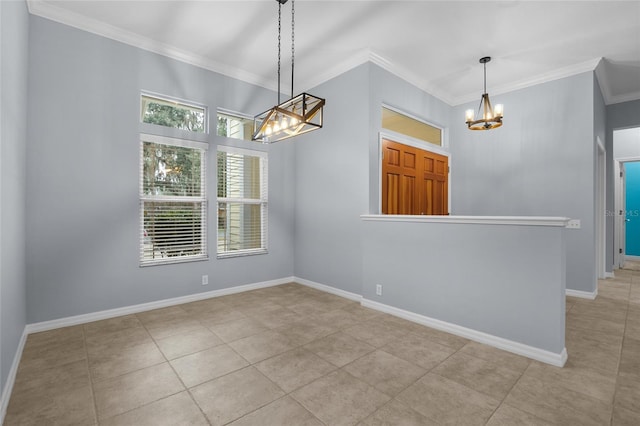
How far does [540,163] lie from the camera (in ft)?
14.9

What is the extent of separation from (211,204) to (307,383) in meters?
2.78

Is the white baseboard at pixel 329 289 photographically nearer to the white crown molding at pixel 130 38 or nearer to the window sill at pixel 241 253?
the window sill at pixel 241 253

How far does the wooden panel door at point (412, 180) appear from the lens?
13.7ft

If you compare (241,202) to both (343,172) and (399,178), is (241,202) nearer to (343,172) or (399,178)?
(343,172)

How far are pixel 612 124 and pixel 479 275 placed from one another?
4.96 m

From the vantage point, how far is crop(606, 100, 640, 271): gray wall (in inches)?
199

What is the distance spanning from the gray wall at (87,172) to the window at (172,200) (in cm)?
12

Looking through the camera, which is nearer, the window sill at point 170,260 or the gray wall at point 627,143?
the window sill at point 170,260

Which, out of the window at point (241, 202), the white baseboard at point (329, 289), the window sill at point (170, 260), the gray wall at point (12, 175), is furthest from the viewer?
the window at point (241, 202)

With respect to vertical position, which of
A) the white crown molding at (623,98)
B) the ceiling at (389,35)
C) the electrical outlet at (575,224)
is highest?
the ceiling at (389,35)

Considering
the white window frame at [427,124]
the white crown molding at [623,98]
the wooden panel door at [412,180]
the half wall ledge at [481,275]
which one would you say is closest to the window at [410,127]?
the white window frame at [427,124]

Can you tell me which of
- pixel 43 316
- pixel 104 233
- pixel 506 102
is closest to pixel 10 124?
pixel 104 233

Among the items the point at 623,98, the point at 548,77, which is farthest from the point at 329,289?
the point at 623,98

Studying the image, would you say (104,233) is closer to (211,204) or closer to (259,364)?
(211,204)
